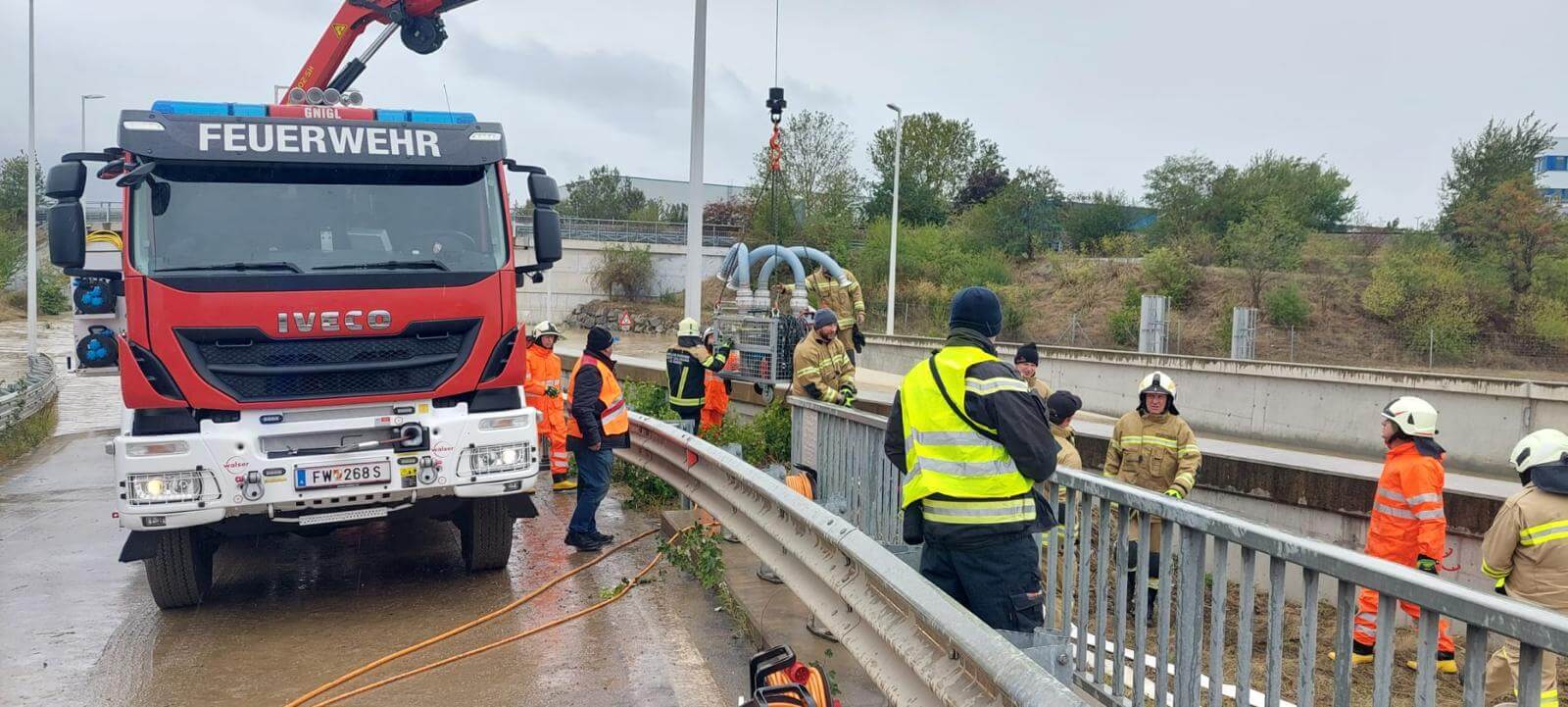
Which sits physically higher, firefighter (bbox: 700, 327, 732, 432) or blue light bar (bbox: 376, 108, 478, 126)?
blue light bar (bbox: 376, 108, 478, 126)

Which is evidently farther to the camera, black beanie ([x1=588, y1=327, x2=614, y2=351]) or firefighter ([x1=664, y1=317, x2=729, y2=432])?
firefighter ([x1=664, y1=317, x2=729, y2=432])

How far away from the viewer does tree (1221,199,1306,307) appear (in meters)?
36.4

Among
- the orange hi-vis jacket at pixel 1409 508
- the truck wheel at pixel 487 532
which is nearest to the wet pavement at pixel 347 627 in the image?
the truck wheel at pixel 487 532

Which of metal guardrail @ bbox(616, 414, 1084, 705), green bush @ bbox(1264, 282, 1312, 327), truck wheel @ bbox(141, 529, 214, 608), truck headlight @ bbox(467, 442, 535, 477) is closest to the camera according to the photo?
metal guardrail @ bbox(616, 414, 1084, 705)

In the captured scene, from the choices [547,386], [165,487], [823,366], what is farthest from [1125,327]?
[165,487]

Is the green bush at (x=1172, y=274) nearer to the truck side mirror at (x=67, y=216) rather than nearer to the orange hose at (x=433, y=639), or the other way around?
the orange hose at (x=433, y=639)

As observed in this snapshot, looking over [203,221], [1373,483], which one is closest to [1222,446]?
[1373,483]

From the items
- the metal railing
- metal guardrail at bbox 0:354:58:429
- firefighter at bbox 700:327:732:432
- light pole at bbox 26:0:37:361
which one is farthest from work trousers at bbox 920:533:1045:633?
the metal railing

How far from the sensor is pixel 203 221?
20.3 feet

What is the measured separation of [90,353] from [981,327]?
5.76 m

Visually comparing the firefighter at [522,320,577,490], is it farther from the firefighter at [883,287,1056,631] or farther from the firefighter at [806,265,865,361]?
the firefighter at [883,287,1056,631]

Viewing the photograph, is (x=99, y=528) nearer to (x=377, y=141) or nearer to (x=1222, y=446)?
(x=377, y=141)

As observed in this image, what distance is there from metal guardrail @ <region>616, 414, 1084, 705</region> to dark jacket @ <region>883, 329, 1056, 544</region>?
0.32 m

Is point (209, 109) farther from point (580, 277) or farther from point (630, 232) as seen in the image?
point (630, 232)
